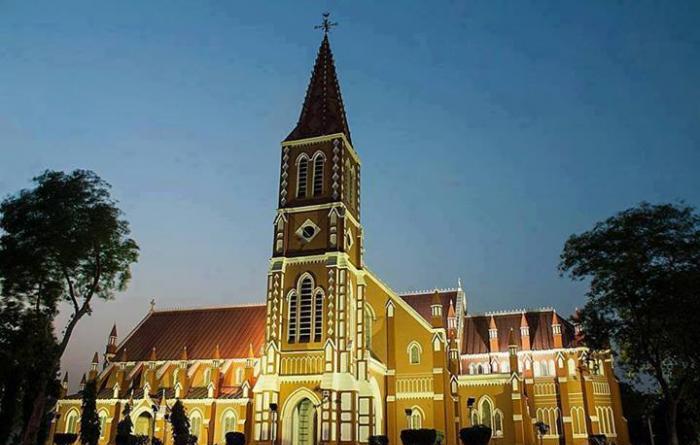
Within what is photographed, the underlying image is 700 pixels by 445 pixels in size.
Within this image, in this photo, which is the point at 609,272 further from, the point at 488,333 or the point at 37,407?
the point at 488,333

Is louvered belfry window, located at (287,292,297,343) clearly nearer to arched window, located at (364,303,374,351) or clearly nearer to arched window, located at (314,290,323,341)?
arched window, located at (314,290,323,341)

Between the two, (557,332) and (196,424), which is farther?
(557,332)

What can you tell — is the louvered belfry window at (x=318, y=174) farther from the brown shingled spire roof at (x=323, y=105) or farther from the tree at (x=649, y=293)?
the tree at (x=649, y=293)

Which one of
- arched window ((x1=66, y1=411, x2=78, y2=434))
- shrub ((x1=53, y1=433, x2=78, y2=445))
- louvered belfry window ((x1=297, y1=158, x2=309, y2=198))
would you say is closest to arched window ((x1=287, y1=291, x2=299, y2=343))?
louvered belfry window ((x1=297, y1=158, x2=309, y2=198))

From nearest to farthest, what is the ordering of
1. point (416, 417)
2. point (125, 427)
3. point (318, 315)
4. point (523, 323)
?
1. point (318, 315)
2. point (416, 417)
3. point (125, 427)
4. point (523, 323)

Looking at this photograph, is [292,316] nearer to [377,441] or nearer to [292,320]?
[292,320]

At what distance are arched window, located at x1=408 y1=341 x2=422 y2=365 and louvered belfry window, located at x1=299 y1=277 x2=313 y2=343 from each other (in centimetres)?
945

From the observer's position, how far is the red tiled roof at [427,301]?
60537mm

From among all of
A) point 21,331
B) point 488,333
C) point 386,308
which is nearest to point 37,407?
point 21,331

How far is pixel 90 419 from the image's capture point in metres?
50.1

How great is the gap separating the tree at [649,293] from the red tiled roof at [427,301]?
3062 cm

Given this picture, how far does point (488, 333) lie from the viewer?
63.3 metres

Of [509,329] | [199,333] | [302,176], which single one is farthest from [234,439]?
[509,329]

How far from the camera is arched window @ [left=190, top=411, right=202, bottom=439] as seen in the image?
168 feet
